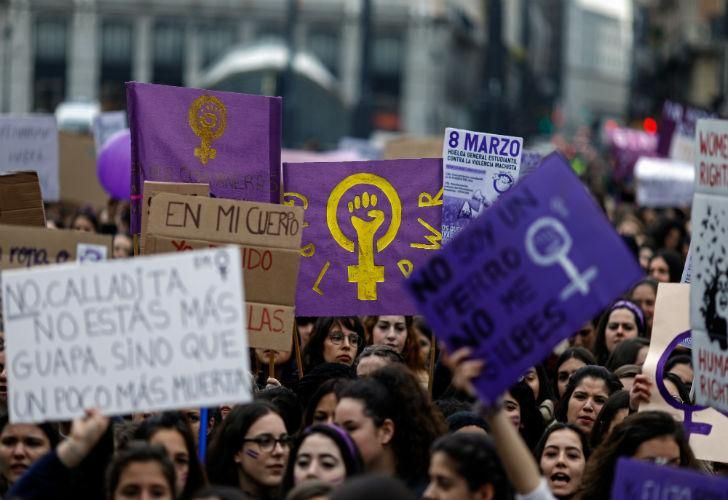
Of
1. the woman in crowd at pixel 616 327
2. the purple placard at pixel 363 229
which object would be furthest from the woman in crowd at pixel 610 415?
the woman in crowd at pixel 616 327

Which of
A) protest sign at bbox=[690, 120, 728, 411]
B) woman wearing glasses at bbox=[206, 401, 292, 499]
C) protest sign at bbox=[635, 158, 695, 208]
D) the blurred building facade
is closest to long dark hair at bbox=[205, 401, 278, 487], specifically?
woman wearing glasses at bbox=[206, 401, 292, 499]

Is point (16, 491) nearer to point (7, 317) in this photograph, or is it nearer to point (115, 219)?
point (7, 317)

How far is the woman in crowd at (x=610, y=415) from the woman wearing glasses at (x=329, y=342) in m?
1.92

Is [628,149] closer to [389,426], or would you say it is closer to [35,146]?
[35,146]

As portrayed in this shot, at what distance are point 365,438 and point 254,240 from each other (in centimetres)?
143

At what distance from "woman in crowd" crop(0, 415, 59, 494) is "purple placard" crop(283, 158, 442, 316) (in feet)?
8.83

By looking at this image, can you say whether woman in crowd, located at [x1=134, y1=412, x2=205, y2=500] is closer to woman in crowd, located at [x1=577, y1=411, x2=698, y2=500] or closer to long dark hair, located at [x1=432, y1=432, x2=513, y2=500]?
long dark hair, located at [x1=432, y1=432, x2=513, y2=500]

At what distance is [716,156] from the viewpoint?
282 inches

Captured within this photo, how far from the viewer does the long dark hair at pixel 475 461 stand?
5.82 metres

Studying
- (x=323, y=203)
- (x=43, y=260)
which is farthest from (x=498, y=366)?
(x=323, y=203)

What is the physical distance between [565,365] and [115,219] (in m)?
6.76

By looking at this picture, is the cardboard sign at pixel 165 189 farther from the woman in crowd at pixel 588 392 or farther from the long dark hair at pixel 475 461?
the long dark hair at pixel 475 461

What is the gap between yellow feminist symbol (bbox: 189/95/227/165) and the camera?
9188 mm

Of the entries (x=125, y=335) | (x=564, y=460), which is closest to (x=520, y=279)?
Answer: (x=125, y=335)
